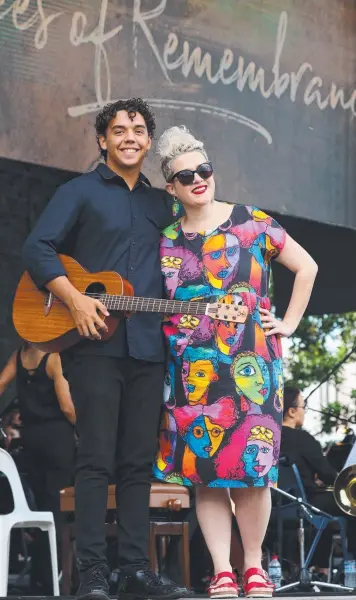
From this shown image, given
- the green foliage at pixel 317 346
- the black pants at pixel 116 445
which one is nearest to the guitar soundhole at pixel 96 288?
the black pants at pixel 116 445

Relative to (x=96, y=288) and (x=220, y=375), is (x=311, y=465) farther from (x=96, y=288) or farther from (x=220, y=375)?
(x=96, y=288)

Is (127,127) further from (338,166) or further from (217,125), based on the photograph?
(338,166)

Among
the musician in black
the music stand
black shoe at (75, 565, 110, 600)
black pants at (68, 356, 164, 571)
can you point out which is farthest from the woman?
the music stand

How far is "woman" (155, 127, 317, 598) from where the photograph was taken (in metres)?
4.05

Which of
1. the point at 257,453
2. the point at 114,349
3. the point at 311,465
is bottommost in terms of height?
the point at 311,465

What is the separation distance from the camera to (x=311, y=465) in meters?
8.16

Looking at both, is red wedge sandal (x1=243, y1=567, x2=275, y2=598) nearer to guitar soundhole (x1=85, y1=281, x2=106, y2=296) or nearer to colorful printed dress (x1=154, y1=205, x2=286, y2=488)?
colorful printed dress (x1=154, y1=205, x2=286, y2=488)

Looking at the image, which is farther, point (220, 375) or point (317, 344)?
point (317, 344)

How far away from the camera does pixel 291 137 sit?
24.7 ft

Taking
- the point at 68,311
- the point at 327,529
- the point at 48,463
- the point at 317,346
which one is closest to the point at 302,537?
the point at 327,529

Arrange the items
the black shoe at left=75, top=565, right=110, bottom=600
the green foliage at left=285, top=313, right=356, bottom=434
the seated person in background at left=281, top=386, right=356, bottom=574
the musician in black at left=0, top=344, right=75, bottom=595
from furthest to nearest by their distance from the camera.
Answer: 1. the green foliage at left=285, top=313, right=356, bottom=434
2. the seated person in background at left=281, top=386, right=356, bottom=574
3. the musician in black at left=0, top=344, right=75, bottom=595
4. the black shoe at left=75, top=565, right=110, bottom=600

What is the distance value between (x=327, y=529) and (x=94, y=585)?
4890mm

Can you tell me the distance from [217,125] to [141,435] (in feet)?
11.1

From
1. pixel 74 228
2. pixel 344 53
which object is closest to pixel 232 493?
pixel 74 228
